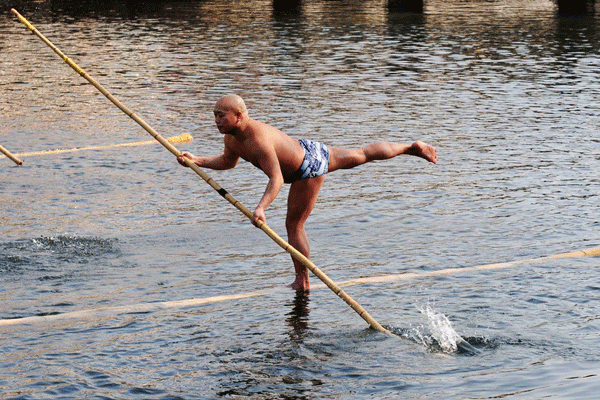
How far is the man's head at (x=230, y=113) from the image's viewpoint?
328 inches

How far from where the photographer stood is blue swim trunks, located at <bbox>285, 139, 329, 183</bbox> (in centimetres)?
899

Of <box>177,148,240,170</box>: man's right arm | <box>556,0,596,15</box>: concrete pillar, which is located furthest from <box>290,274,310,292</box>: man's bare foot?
<box>556,0,596,15</box>: concrete pillar

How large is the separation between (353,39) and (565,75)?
10.0 m

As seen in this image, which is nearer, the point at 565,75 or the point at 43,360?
the point at 43,360

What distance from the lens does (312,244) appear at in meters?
10.9

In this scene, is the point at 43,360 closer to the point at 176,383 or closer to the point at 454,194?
the point at 176,383

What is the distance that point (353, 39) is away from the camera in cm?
3234

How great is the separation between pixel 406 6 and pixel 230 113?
3881 cm

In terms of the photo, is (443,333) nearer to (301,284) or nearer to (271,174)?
(301,284)

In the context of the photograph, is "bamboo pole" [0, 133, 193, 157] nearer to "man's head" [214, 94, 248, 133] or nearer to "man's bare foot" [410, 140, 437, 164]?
"man's bare foot" [410, 140, 437, 164]

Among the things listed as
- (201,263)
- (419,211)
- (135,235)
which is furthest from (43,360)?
(419,211)

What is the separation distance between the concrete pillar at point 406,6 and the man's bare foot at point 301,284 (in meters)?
35.8

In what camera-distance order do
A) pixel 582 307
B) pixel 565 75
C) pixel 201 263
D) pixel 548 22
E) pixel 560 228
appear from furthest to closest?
1. pixel 548 22
2. pixel 565 75
3. pixel 560 228
4. pixel 201 263
5. pixel 582 307

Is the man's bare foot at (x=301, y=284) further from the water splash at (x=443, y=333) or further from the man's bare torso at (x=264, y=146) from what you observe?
the water splash at (x=443, y=333)
